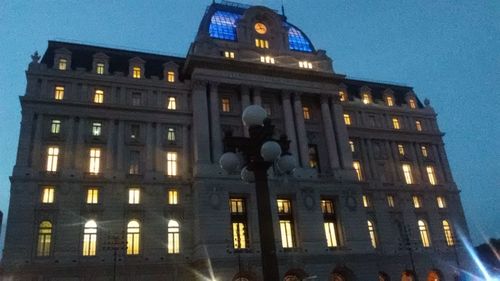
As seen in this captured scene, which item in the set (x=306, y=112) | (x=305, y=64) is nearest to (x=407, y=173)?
(x=306, y=112)

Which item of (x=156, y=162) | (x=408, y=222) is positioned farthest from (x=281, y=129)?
(x=408, y=222)

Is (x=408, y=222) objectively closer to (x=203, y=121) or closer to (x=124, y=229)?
(x=203, y=121)

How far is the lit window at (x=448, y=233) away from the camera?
191ft

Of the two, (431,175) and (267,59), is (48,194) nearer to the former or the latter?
(267,59)

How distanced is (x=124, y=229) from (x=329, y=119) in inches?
1160

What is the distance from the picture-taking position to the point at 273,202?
47656 millimetres

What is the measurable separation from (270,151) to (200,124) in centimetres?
3727

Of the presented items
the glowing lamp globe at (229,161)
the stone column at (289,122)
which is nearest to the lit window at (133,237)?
the stone column at (289,122)

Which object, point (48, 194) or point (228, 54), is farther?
point (228, 54)

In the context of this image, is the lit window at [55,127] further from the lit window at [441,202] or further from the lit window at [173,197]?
the lit window at [441,202]

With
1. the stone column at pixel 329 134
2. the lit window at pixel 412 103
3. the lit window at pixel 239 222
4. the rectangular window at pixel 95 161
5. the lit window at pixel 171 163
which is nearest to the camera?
the rectangular window at pixel 95 161

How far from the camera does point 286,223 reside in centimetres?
4856

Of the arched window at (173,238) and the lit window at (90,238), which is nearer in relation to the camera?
the lit window at (90,238)

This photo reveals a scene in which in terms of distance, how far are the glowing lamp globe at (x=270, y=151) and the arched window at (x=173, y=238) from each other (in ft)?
114
